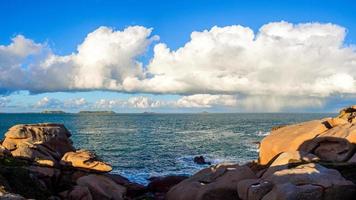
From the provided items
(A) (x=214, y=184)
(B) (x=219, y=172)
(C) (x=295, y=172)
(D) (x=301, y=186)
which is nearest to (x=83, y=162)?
(B) (x=219, y=172)

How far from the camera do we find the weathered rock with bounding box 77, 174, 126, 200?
2764 centimetres

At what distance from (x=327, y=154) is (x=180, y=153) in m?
36.8

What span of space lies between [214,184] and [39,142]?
1615 cm

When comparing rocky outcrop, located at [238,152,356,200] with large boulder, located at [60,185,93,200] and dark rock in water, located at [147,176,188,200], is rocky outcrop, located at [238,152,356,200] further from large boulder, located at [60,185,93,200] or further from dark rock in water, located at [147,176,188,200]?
dark rock in water, located at [147,176,188,200]

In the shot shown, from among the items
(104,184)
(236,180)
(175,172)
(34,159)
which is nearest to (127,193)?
(104,184)

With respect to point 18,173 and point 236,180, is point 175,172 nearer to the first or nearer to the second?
point 236,180

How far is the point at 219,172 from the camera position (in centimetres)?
2767

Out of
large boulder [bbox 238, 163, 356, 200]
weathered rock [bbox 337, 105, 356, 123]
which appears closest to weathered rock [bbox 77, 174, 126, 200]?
large boulder [bbox 238, 163, 356, 200]

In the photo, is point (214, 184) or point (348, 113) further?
point (348, 113)

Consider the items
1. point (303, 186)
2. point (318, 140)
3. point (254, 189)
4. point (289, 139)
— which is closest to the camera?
point (303, 186)

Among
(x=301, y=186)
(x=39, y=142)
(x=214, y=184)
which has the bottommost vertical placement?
(x=214, y=184)

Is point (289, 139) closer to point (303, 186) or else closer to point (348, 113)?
point (348, 113)

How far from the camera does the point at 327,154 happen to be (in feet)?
92.5

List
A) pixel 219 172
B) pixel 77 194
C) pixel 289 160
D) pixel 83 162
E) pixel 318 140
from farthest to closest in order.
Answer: pixel 83 162 < pixel 318 140 < pixel 219 172 < pixel 77 194 < pixel 289 160
